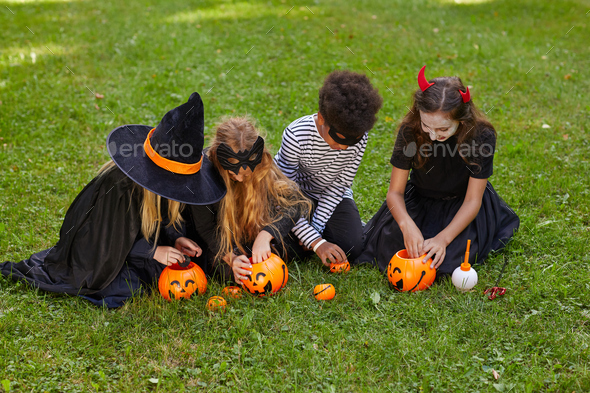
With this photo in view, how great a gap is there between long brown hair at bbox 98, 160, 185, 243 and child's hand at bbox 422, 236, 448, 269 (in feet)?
5.91

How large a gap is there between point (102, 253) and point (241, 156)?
1199 millimetres

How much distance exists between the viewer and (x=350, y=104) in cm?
360

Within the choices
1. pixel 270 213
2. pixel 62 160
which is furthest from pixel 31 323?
pixel 62 160

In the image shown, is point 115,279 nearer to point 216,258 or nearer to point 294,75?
point 216,258

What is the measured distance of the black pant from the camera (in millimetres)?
4246

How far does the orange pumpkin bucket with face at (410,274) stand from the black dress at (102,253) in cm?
168

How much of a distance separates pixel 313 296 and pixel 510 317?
1.34 m

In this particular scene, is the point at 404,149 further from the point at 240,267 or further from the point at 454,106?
the point at 240,267

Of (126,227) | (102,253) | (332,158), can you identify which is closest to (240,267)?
(126,227)

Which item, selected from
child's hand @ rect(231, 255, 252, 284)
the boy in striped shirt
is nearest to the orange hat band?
child's hand @ rect(231, 255, 252, 284)

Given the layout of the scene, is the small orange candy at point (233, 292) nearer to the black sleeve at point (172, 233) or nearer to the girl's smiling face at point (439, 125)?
the black sleeve at point (172, 233)

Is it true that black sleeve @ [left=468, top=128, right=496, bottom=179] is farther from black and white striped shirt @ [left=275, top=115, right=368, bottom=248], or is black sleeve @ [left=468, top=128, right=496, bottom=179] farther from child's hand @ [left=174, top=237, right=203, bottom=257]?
child's hand @ [left=174, top=237, right=203, bottom=257]

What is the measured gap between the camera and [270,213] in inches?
155

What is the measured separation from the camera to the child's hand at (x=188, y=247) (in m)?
3.82
